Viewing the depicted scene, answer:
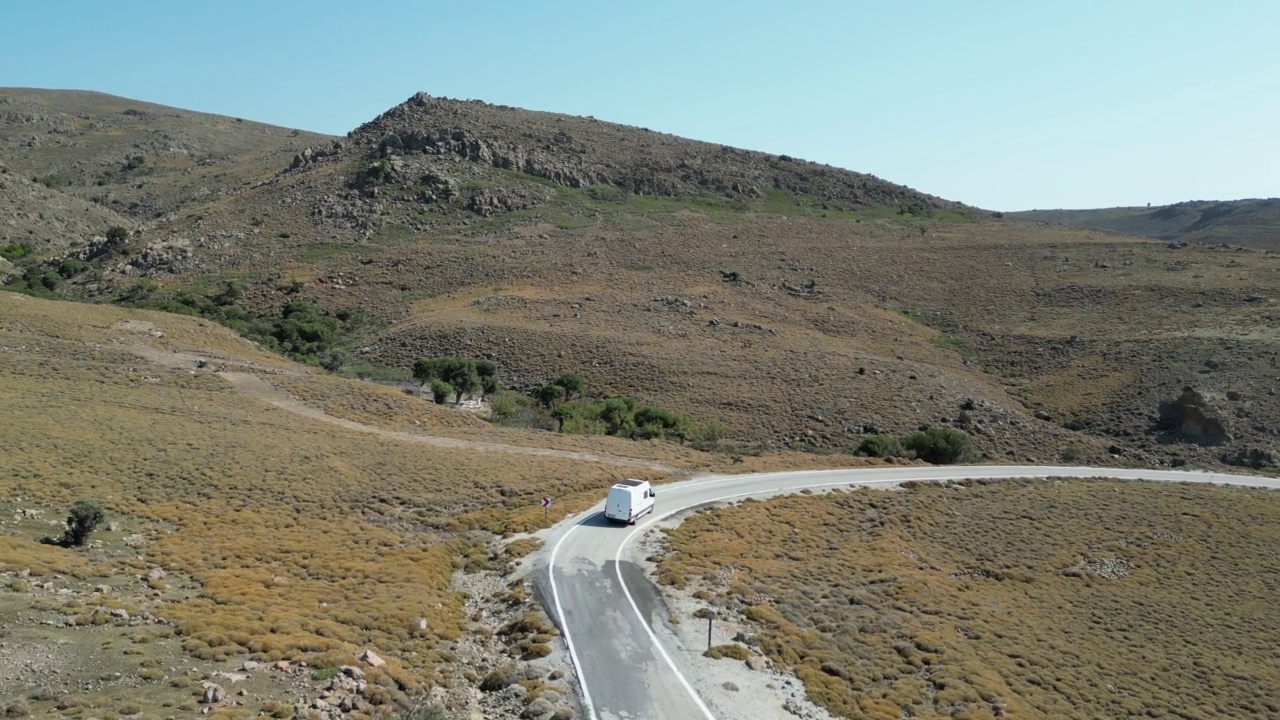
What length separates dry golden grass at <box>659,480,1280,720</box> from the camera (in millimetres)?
17422

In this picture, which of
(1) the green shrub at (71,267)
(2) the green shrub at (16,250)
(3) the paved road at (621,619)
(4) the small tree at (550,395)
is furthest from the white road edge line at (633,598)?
(2) the green shrub at (16,250)

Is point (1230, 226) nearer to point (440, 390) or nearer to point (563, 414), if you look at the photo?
point (563, 414)

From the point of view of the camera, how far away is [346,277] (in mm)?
66250

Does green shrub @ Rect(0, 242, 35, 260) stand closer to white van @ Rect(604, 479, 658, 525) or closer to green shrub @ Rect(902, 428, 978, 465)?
white van @ Rect(604, 479, 658, 525)

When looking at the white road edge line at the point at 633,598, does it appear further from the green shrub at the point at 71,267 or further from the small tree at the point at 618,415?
the green shrub at the point at 71,267

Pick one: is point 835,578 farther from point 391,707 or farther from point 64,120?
point 64,120

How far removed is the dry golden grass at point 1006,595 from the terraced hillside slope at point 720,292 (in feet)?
38.1

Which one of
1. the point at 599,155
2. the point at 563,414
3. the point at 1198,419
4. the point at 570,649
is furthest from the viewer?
the point at 599,155

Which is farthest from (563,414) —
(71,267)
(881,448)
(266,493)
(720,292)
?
(71,267)

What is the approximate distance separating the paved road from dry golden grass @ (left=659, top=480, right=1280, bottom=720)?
1.50 m

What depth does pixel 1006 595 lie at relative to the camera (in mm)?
24391

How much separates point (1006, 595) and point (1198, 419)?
31816mm

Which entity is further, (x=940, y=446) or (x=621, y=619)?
(x=940, y=446)

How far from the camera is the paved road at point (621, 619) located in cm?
1378
